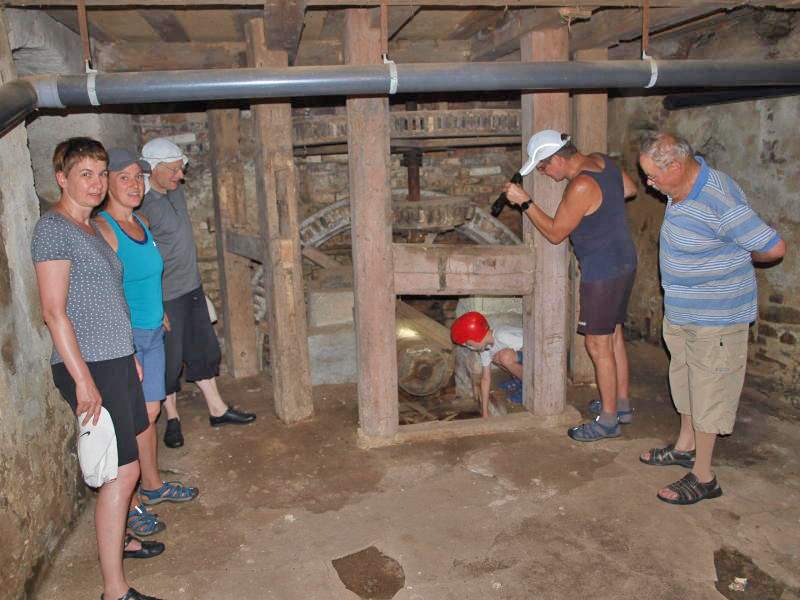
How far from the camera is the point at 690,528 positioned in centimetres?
302

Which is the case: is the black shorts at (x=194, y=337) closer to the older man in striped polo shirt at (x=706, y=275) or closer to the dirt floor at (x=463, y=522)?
the dirt floor at (x=463, y=522)

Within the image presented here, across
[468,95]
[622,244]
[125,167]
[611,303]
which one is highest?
[468,95]

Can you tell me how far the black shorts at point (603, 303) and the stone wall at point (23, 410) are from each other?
289 centimetres

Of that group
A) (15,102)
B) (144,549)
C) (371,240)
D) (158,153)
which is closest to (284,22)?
(158,153)

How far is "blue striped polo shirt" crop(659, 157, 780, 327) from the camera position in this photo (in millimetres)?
2984

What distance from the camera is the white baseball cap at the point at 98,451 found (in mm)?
2400

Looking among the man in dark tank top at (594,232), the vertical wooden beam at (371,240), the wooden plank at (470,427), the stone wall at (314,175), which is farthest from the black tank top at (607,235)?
the stone wall at (314,175)

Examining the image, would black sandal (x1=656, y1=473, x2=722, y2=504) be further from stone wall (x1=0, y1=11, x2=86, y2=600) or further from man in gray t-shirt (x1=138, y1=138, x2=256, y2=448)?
stone wall (x1=0, y1=11, x2=86, y2=600)

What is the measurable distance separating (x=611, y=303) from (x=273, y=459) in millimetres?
2218

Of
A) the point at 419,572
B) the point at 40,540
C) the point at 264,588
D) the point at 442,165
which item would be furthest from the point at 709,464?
the point at 442,165

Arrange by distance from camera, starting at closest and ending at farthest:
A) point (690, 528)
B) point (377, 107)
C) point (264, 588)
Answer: point (264, 588) → point (690, 528) → point (377, 107)

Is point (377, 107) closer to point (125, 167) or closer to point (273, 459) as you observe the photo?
point (125, 167)

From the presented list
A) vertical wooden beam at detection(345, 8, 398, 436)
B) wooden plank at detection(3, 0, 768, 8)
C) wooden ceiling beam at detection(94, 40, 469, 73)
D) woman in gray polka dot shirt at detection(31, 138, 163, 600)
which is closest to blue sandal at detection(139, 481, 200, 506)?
woman in gray polka dot shirt at detection(31, 138, 163, 600)

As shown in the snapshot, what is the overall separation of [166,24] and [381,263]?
1888 mm
